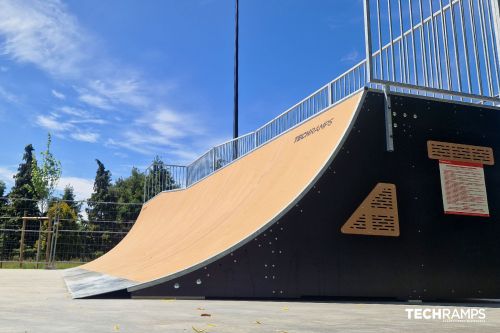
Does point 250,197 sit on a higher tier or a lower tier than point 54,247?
higher

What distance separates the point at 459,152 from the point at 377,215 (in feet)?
5.31

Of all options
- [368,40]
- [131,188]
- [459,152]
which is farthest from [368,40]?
[131,188]

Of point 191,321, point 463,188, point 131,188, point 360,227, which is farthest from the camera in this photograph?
point 131,188

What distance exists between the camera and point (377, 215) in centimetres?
504

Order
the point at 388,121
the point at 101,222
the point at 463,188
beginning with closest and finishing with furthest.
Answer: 1. the point at 388,121
2. the point at 463,188
3. the point at 101,222

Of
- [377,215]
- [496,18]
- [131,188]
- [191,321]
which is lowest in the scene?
[191,321]

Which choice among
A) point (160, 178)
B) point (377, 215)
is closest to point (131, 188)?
point (160, 178)

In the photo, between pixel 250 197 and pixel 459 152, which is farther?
pixel 250 197

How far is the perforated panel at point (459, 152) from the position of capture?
550 cm

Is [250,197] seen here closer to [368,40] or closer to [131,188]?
[368,40]

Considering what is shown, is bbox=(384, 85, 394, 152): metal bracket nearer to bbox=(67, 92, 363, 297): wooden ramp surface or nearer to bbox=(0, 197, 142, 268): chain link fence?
bbox=(67, 92, 363, 297): wooden ramp surface

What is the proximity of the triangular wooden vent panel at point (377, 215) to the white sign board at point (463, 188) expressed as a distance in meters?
0.81

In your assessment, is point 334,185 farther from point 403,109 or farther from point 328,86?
point 328,86

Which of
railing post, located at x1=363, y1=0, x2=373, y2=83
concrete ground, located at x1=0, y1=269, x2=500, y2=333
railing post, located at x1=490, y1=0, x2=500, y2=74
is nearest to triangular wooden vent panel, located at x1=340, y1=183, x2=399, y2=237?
railing post, located at x1=363, y1=0, x2=373, y2=83
